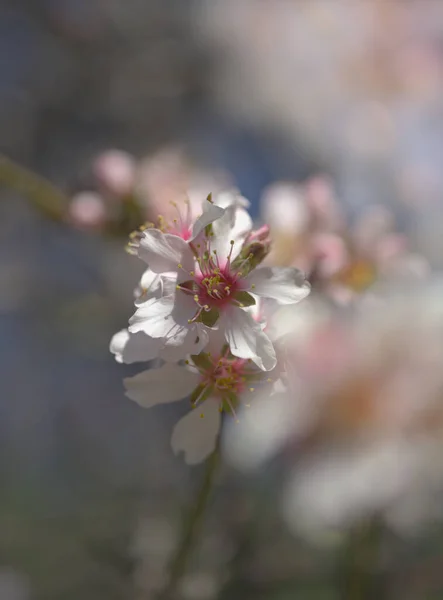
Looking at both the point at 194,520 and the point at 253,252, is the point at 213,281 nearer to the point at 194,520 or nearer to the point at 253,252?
the point at 253,252

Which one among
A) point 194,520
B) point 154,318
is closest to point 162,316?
point 154,318

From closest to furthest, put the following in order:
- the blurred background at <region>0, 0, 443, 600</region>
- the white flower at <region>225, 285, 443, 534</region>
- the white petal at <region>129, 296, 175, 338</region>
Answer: the white petal at <region>129, 296, 175, 338</region>, the white flower at <region>225, 285, 443, 534</region>, the blurred background at <region>0, 0, 443, 600</region>

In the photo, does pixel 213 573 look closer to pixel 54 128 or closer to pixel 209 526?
pixel 209 526

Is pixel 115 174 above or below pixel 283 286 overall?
above

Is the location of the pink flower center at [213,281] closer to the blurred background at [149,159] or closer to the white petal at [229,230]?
the white petal at [229,230]

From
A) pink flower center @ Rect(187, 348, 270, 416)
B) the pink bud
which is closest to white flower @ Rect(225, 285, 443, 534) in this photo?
pink flower center @ Rect(187, 348, 270, 416)

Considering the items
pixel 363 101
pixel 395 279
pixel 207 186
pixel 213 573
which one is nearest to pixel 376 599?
pixel 213 573

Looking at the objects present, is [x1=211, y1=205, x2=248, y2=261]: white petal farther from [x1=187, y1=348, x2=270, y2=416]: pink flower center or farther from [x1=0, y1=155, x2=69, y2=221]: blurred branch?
[x1=0, y1=155, x2=69, y2=221]: blurred branch
